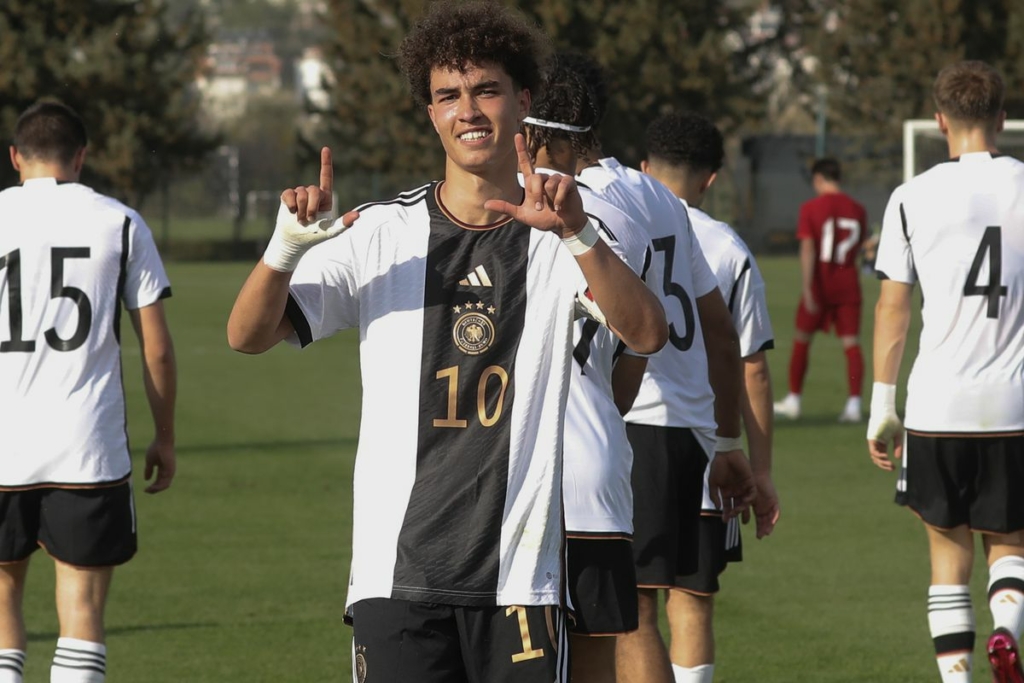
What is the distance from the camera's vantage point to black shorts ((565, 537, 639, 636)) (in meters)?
4.24

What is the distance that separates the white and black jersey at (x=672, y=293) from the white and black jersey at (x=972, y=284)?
1023 millimetres

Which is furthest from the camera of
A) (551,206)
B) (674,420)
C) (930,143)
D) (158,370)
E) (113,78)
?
(113,78)

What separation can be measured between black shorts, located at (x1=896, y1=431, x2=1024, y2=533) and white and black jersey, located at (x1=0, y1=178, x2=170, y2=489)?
9.64 ft

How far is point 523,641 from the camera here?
3623 millimetres

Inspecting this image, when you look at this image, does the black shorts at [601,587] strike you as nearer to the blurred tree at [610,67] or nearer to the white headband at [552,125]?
the white headband at [552,125]

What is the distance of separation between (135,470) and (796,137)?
1815 inches

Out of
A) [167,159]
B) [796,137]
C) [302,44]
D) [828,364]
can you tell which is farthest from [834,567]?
[302,44]

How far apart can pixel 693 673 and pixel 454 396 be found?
255cm

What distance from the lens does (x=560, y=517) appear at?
3.72 meters

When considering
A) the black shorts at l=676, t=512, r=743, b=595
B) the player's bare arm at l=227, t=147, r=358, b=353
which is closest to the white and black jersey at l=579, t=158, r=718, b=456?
the black shorts at l=676, t=512, r=743, b=595

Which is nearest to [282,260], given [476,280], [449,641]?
[476,280]

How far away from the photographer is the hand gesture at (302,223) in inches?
134

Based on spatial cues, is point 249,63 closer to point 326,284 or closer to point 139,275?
point 139,275

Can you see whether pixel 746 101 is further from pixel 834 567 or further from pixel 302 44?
pixel 302 44
